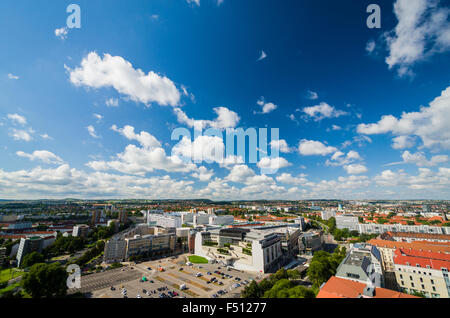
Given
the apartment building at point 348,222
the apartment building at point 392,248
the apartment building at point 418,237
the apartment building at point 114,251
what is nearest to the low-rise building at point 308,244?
the apartment building at point 392,248

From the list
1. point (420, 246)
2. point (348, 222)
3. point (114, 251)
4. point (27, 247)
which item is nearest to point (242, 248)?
point (114, 251)

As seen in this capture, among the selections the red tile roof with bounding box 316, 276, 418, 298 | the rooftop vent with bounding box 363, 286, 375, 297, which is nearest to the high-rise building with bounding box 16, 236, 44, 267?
the red tile roof with bounding box 316, 276, 418, 298

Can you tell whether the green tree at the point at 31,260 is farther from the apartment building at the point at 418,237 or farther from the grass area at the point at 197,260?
the apartment building at the point at 418,237

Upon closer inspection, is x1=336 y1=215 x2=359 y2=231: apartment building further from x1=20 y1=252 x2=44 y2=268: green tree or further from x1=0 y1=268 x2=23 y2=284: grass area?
x1=0 y1=268 x2=23 y2=284: grass area
